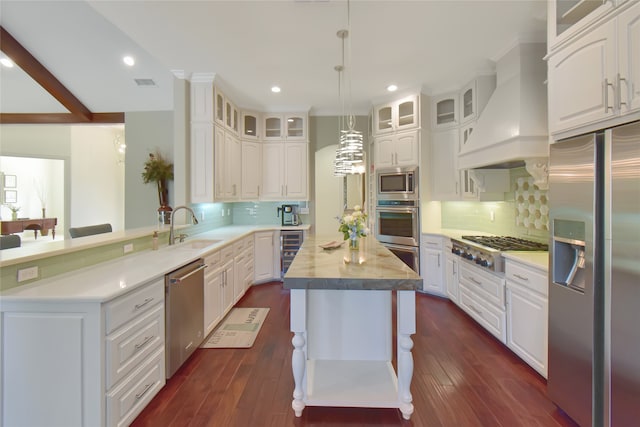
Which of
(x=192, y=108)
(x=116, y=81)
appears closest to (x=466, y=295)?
(x=192, y=108)

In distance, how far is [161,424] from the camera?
1775 mm

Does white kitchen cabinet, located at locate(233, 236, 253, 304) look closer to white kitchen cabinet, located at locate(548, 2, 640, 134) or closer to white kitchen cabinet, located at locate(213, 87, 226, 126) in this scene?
white kitchen cabinet, located at locate(213, 87, 226, 126)

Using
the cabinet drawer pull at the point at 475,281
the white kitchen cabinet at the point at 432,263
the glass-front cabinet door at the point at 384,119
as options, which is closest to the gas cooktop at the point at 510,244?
the cabinet drawer pull at the point at 475,281

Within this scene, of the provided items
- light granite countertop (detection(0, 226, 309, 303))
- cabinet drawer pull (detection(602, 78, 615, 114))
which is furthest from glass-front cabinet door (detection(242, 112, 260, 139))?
cabinet drawer pull (detection(602, 78, 615, 114))

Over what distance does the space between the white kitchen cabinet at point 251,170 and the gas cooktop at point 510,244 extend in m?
3.38

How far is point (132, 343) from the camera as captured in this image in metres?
1.72

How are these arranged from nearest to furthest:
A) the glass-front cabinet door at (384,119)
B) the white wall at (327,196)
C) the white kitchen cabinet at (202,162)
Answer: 1. the white kitchen cabinet at (202,162)
2. the glass-front cabinet door at (384,119)
3. the white wall at (327,196)

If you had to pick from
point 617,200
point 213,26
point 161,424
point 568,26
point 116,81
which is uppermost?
point 116,81

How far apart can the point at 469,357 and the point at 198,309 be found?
2.49m

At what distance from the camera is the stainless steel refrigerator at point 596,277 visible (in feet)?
4.60

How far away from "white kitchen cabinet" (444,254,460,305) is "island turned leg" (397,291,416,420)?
2097 millimetres

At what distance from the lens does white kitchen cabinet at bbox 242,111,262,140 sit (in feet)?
15.7

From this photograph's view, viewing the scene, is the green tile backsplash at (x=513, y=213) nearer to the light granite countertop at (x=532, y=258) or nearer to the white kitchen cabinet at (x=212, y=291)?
the light granite countertop at (x=532, y=258)

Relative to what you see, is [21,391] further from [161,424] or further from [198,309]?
[198,309]
